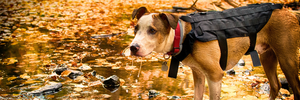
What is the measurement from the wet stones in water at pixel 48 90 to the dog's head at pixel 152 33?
74.7 inches

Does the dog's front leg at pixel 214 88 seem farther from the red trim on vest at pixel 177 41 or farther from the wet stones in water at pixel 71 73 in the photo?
the wet stones in water at pixel 71 73

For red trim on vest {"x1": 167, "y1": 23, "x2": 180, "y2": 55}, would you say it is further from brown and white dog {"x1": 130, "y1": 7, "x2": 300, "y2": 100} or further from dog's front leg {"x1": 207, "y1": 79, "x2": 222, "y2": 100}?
dog's front leg {"x1": 207, "y1": 79, "x2": 222, "y2": 100}

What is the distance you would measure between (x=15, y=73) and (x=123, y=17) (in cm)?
536

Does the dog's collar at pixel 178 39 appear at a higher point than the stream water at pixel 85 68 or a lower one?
higher

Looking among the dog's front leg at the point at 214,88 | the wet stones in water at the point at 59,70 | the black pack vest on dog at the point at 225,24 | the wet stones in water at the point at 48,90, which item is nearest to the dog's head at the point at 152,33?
the black pack vest on dog at the point at 225,24

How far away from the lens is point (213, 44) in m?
2.83

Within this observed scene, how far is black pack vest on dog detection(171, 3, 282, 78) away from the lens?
2812mm

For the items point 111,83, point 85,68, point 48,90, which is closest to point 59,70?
point 85,68

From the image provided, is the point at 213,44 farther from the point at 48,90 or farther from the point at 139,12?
the point at 48,90

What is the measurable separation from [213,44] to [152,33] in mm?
680

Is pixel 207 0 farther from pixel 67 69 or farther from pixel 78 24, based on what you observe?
pixel 67 69

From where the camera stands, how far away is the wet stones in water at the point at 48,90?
12.4 ft

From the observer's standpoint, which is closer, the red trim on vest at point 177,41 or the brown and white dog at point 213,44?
the brown and white dog at point 213,44

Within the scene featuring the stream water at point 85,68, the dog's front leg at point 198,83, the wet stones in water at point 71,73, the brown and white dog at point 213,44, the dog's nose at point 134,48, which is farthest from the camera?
the wet stones in water at point 71,73
